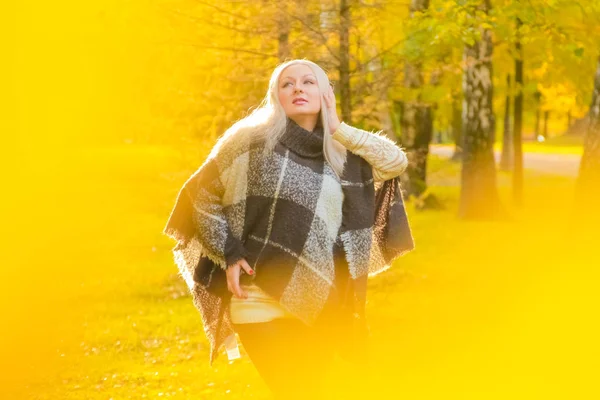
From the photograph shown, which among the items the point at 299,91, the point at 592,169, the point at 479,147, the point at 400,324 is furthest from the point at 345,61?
the point at 479,147

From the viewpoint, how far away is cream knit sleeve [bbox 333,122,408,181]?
4.36 m

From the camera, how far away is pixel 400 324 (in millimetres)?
10336

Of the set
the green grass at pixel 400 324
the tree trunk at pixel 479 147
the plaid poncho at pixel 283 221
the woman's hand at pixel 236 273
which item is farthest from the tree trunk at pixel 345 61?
the tree trunk at pixel 479 147

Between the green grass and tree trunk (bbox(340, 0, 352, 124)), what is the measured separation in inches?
85.4

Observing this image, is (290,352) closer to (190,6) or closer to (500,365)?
(500,365)

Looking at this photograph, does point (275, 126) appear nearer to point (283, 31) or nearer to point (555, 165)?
point (283, 31)

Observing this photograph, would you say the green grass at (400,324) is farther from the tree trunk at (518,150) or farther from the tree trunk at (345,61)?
the tree trunk at (518,150)

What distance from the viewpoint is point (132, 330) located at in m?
10.7

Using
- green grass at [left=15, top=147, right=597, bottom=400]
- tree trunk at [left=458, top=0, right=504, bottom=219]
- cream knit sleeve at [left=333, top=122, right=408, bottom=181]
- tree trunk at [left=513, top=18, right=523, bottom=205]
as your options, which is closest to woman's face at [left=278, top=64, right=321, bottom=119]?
cream knit sleeve at [left=333, top=122, right=408, bottom=181]

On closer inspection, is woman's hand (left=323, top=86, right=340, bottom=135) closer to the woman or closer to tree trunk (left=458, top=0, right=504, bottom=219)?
the woman

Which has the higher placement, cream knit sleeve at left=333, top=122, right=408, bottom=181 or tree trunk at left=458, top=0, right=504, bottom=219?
cream knit sleeve at left=333, top=122, right=408, bottom=181

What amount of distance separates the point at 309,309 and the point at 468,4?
21.8 feet

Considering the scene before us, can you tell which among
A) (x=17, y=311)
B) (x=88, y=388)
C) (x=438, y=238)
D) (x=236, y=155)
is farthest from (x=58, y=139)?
(x=236, y=155)

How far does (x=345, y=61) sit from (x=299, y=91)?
5.01 meters
